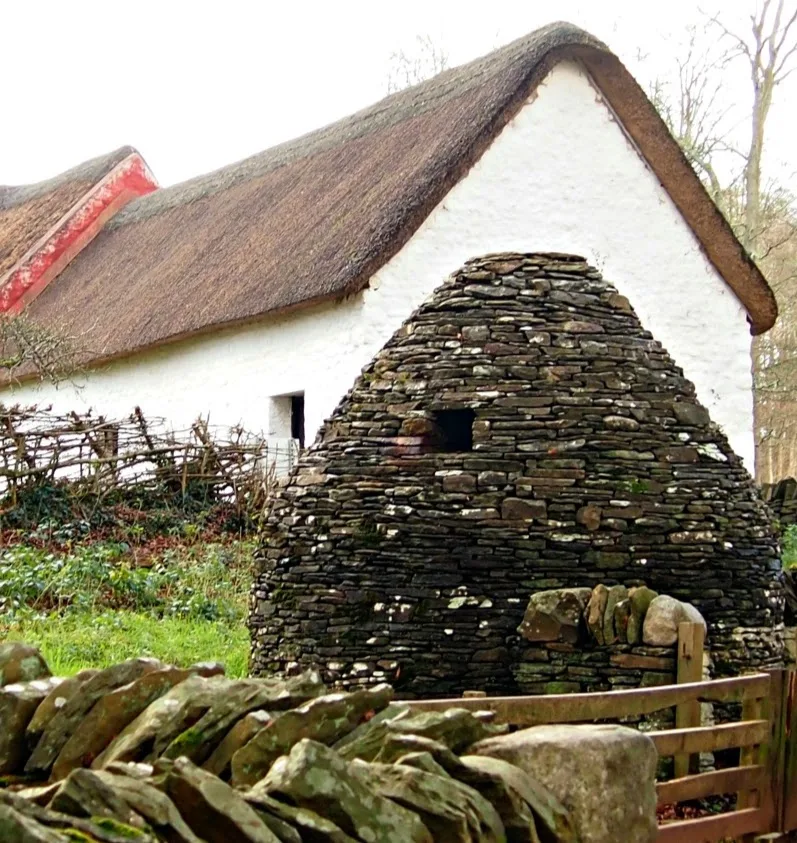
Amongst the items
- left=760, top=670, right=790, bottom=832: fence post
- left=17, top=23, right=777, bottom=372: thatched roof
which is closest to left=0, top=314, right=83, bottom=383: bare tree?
left=17, top=23, right=777, bottom=372: thatched roof

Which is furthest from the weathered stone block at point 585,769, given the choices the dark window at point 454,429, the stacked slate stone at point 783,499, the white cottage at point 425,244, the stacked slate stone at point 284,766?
the stacked slate stone at point 783,499

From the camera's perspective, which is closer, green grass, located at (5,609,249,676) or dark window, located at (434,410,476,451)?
dark window, located at (434,410,476,451)

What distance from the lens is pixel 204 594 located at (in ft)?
39.7

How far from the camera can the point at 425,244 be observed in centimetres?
1446

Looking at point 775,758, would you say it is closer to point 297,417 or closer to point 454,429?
point 454,429

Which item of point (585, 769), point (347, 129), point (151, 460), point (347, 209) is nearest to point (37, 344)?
point (151, 460)

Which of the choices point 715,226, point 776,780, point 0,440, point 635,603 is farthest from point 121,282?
point 776,780

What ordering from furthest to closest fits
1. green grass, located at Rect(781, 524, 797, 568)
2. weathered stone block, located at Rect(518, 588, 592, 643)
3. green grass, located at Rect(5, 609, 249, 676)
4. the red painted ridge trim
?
the red painted ridge trim → green grass, located at Rect(781, 524, 797, 568) → green grass, located at Rect(5, 609, 249, 676) → weathered stone block, located at Rect(518, 588, 592, 643)

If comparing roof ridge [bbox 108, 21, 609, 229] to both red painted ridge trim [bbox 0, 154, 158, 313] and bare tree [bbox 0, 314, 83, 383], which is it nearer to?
red painted ridge trim [bbox 0, 154, 158, 313]

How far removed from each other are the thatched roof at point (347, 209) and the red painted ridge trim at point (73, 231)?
2031 millimetres

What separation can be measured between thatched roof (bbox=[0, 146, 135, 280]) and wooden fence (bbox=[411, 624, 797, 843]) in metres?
19.1

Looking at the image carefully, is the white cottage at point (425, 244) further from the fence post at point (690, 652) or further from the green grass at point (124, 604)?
the fence post at point (690, 652)

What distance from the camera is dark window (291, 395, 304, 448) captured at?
52.2 ft

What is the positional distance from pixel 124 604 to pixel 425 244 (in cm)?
531
